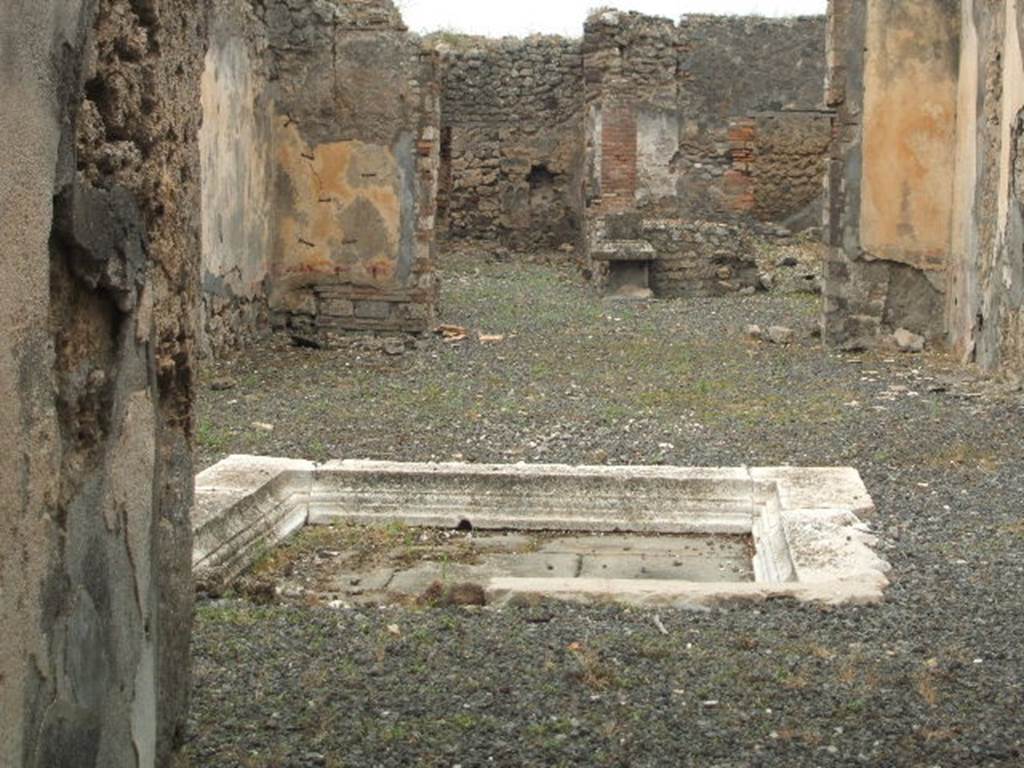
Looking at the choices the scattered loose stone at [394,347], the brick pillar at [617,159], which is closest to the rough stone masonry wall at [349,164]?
the scattered loose stone at [394,347]

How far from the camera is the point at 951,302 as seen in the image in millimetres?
11336

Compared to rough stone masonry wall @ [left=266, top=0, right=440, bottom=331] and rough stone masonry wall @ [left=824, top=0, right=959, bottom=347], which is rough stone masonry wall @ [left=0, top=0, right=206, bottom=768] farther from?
rough stone masonry wall @ [left=824, top=0, right=959, bottom=347]

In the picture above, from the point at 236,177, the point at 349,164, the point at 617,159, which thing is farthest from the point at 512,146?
the point at 236,177

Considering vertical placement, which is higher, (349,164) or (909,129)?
(909,129)

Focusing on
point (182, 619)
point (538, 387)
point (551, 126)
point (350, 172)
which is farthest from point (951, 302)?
point (551, 126)

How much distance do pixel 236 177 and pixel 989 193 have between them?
5385mm

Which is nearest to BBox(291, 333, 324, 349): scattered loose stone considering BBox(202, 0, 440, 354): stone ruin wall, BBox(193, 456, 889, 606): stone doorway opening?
BBox(202, 0, 440, 354): stone ruin wall

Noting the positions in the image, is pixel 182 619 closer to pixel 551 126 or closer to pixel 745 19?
pixel 551 126

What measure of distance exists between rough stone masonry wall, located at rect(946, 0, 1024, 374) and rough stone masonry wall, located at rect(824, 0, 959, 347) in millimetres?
157

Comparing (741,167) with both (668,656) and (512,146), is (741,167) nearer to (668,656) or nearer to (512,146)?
(512,146)

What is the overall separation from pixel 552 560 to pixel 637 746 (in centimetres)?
225

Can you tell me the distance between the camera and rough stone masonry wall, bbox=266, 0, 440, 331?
1158 centimetres

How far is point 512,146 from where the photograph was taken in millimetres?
21609

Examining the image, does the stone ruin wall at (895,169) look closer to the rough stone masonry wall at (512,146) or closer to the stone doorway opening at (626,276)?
the stone doorway opening at (626,276)
